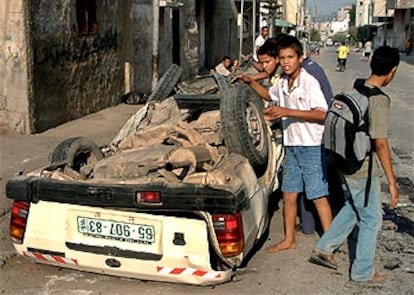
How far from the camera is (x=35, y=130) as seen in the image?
11328 mm

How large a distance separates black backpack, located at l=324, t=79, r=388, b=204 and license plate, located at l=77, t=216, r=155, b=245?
1.43m

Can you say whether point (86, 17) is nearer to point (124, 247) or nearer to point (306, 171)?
point (306, 171)

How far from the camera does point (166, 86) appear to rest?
6875 millimetres

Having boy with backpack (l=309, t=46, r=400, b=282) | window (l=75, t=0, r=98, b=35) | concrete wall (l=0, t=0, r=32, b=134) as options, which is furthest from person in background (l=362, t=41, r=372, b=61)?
boy with backpack (l=309, t=46, r=400, b=282)

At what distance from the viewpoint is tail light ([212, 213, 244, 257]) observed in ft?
14.7

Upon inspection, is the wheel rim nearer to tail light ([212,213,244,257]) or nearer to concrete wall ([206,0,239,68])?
tail light ([212,213,244,257])

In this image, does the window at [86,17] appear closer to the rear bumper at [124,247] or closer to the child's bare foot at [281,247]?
the child's bare foot at [281,247]

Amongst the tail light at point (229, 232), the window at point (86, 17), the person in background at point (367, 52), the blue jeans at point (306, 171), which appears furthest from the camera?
the person in background at point (367, 52)

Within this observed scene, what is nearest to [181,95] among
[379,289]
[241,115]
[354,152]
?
[241,115]

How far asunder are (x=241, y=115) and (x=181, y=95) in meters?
1.27

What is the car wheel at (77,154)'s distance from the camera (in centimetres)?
559

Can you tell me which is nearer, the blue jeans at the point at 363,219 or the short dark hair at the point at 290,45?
the blue jeans at the point at 363,219

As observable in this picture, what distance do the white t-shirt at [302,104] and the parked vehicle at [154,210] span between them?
34cm

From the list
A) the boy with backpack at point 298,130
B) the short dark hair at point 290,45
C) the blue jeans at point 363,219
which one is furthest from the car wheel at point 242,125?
the blue jeans at point 363,219
